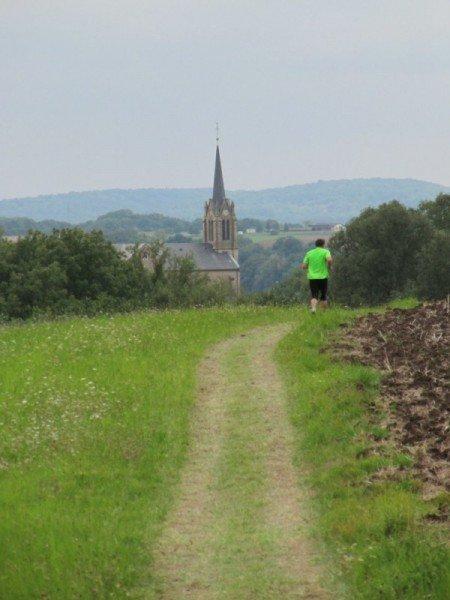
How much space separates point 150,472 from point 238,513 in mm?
2044

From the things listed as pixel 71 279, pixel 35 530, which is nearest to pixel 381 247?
pixel 71 279

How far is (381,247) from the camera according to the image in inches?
3548

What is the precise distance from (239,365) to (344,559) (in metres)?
12.6

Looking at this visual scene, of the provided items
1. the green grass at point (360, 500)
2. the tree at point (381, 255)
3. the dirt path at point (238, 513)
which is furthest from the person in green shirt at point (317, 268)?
the tree at point (381, 255)

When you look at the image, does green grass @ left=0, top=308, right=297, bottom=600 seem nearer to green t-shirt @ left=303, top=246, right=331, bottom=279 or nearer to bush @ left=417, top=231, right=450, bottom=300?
green t-shirt @ left=303, top=246, right=331, bottom=279

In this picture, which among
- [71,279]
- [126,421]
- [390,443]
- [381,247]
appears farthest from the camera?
[381,247]

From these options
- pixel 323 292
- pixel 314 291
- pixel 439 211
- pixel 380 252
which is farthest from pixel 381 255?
pixel 314 291

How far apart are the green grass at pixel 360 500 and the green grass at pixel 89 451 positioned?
6.41 feet

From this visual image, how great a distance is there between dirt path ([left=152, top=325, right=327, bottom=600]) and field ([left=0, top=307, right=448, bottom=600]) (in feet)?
0.21

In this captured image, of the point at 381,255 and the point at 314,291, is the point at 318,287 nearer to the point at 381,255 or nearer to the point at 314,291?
the point at 314,291

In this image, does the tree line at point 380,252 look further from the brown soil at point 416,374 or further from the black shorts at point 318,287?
the brown soil at point 416,374

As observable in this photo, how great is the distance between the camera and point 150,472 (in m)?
15.1

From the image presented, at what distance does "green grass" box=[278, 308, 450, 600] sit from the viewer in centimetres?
1091

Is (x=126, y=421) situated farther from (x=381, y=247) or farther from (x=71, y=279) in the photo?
(x=381, y=247)
